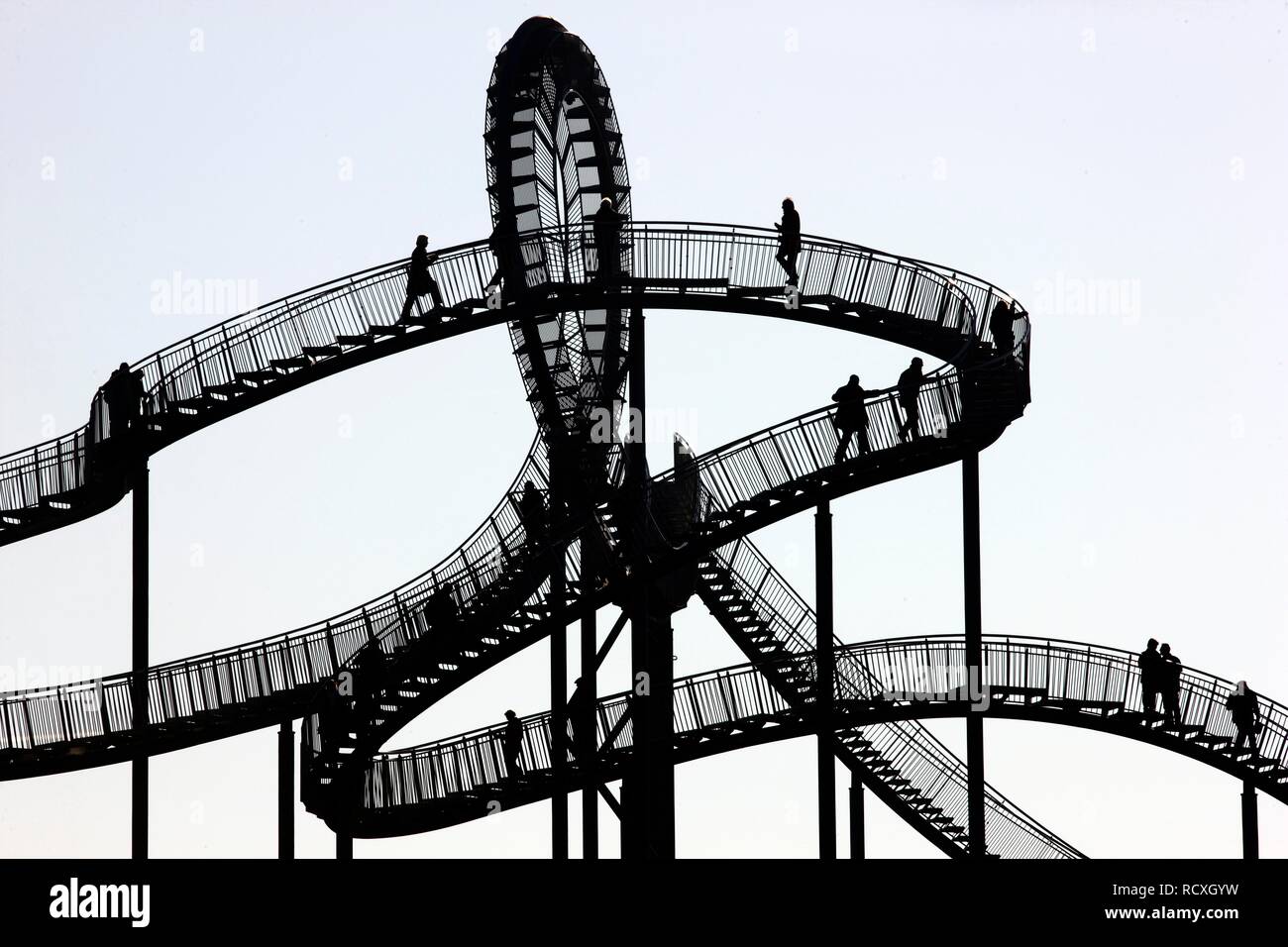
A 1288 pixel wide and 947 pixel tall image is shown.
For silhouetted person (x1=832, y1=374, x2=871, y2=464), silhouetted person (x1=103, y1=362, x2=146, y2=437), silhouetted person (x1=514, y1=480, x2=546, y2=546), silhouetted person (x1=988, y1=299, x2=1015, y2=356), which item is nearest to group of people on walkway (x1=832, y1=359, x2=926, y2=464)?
silhouetted person (x1=832, y1=374, x2=871, y2=464)

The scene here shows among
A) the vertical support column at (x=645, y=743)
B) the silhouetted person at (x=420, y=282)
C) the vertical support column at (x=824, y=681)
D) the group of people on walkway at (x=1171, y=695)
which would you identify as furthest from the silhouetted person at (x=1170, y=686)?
the silhouetted person at (x=420, y=282)

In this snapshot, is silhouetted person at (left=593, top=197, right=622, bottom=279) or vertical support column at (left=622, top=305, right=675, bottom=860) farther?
silhouetted person at (left=593, top=197, right=622, bottom=279)

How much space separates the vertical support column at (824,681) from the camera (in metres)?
37.5

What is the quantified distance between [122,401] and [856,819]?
12.3 metres

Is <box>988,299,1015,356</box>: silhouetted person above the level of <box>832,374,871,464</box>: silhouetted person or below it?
above

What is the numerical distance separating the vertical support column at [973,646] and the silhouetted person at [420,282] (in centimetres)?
799

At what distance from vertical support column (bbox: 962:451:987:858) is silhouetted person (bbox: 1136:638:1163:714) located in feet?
8.00

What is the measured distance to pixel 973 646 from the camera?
37.4 metres

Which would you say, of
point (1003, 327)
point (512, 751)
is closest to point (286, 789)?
point (512, 751)

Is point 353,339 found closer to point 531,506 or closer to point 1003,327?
point 531,506

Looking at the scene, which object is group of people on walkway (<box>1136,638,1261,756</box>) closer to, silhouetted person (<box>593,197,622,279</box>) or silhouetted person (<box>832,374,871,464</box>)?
silhouetted person (<box>832,374,871,464</box>)

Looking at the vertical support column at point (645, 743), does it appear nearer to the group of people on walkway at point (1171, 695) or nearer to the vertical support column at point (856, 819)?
the vertical support column at point (856, 819)

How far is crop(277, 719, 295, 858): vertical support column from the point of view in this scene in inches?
1497
